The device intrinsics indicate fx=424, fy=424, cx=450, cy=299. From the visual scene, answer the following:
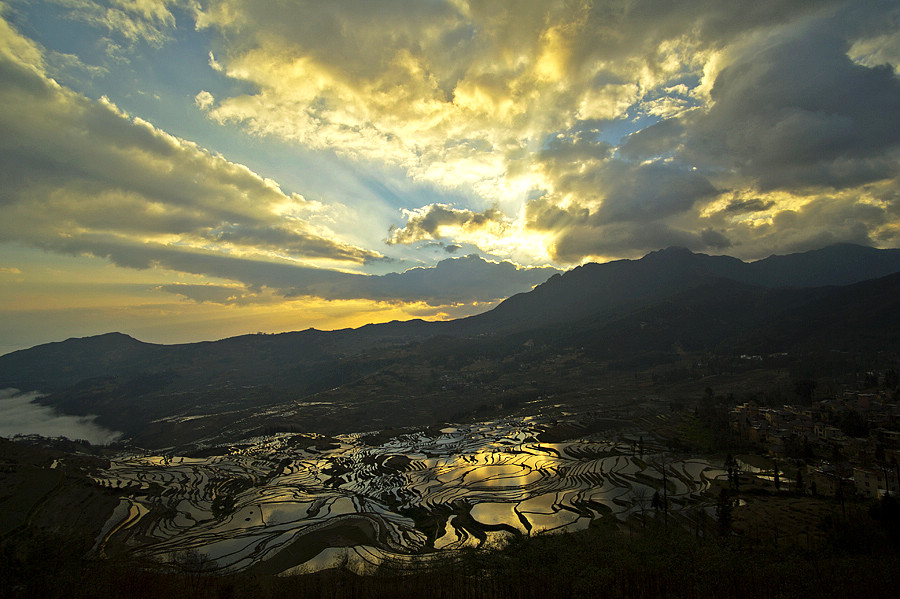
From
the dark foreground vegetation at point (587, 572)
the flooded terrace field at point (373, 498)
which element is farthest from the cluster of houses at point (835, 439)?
the flooded terrace field at point (373, 498)

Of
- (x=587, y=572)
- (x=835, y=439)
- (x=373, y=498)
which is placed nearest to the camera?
Result: (x=587, y=572)

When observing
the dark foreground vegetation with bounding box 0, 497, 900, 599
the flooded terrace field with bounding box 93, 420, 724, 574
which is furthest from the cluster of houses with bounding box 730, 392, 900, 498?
the flooded terrace field with bounding box 93, 420, 724, 574

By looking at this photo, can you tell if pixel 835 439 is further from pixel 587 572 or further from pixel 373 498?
pixel 373 498

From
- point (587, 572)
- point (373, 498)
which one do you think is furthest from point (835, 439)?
point (373, 498)

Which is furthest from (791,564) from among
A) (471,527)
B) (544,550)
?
(471,527)

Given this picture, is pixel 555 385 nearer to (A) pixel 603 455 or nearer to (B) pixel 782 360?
(B) pixel 782 360

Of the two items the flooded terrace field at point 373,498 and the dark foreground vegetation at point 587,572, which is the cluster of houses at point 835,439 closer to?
the dark foreground vegetation at point 587,572
